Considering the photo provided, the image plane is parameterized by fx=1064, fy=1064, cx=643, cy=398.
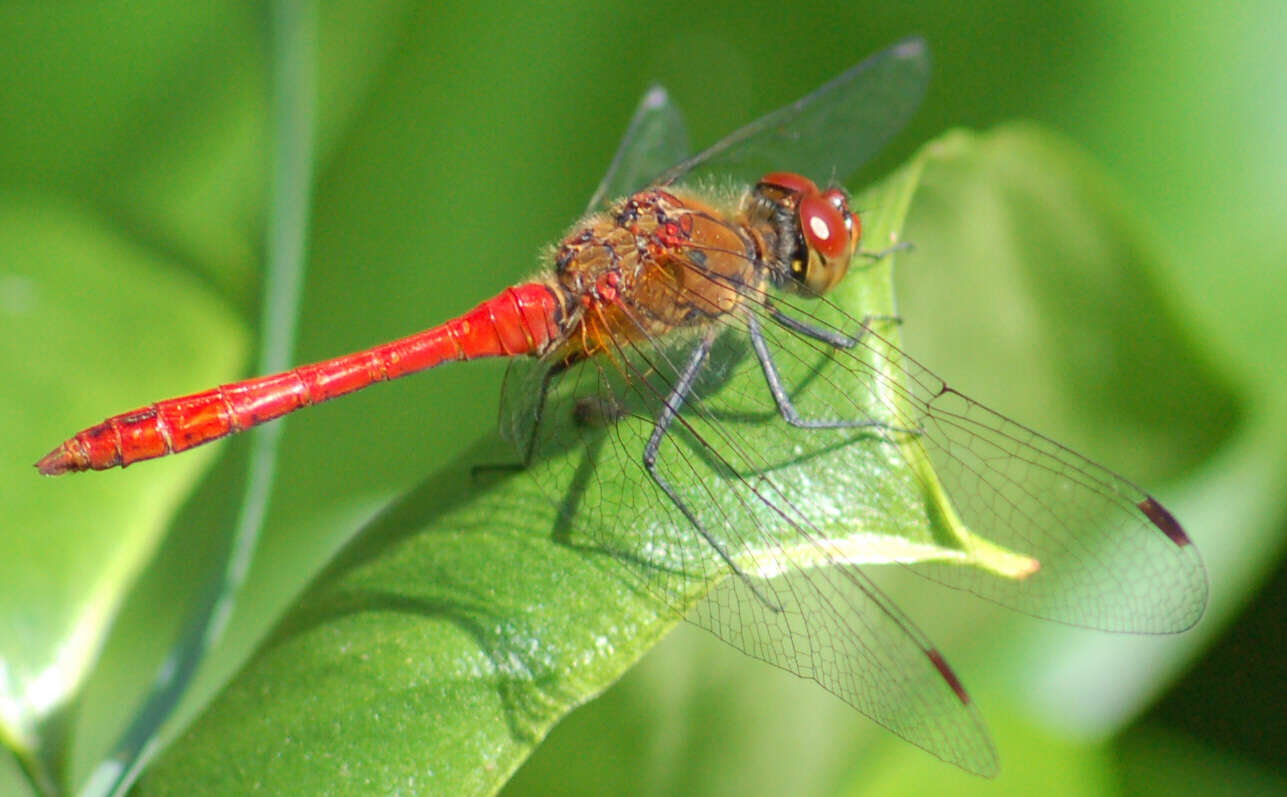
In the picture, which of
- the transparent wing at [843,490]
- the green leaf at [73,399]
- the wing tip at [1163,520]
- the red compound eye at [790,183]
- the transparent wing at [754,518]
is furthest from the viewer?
the red compound eye at [790,183]

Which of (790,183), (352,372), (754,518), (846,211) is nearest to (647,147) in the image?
(790,183)

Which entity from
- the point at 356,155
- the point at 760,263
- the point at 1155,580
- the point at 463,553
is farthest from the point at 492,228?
→ the point at 1155,580

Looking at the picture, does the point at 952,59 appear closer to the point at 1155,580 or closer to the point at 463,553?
the point at 1155,580

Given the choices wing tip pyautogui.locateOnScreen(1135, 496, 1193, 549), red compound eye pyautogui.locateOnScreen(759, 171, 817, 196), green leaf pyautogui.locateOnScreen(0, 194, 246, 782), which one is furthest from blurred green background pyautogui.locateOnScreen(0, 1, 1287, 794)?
wing tip pyautogui.locateOnScreen(1135, 496, 1193, 549)

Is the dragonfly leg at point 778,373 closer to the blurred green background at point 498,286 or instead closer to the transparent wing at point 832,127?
the blurred green background at point 498,286

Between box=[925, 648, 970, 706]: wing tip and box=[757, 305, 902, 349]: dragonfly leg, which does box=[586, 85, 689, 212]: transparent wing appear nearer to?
box=[757, 305, 902, 349]: dragonfly leg

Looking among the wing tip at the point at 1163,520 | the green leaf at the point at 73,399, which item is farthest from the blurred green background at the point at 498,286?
the wing tip at the point at 1163,520
